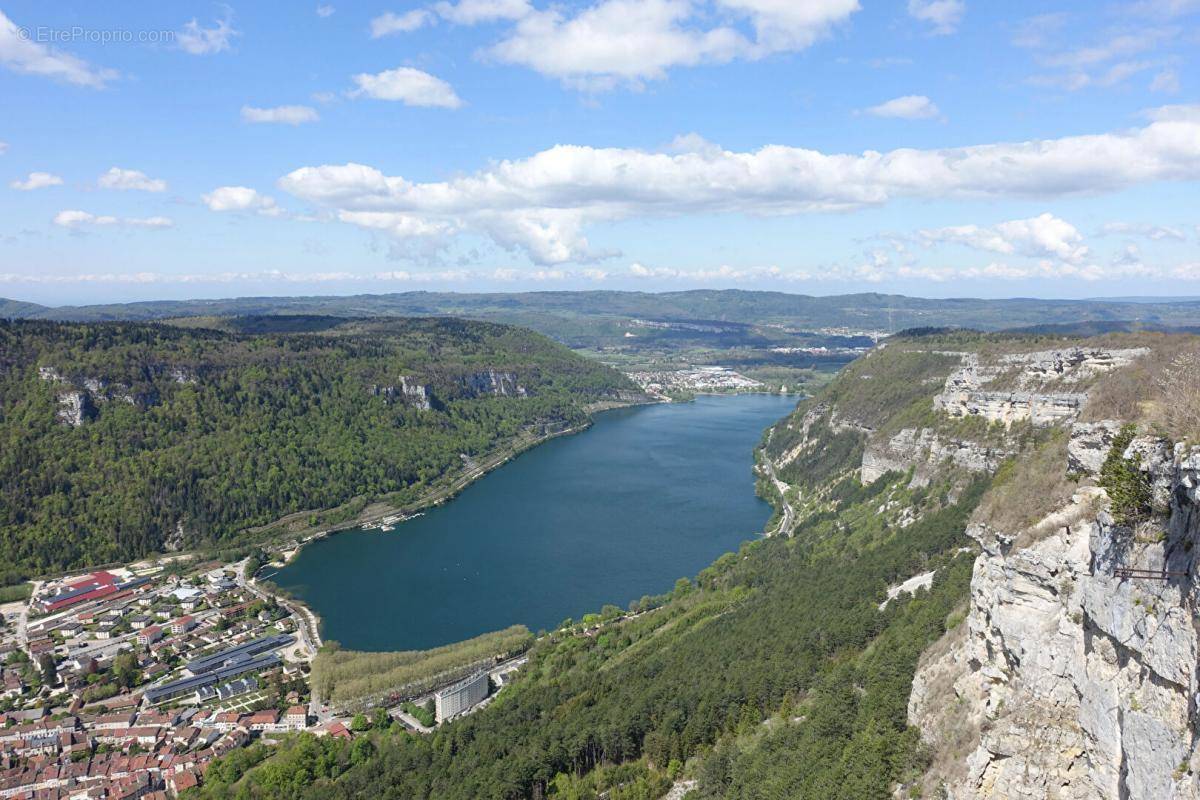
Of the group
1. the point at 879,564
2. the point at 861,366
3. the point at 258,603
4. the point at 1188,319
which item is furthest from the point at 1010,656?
the point at 1188,319

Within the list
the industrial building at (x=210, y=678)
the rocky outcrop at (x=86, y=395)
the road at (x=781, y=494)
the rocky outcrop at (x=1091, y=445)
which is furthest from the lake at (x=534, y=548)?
the rocky outcrop at (x=1091, y=445)

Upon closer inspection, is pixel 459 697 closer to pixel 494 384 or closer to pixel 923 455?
pixel 923 455

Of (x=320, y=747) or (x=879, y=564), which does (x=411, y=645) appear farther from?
(x=879, y=564)

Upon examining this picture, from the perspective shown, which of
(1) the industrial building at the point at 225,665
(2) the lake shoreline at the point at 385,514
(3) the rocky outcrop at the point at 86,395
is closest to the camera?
(1) the industrial building at the point at 225,665

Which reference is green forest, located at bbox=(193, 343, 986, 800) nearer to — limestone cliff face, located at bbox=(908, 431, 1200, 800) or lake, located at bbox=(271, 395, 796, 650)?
limestone cliff face, located at bbox=(908, 431, 1200, 800)

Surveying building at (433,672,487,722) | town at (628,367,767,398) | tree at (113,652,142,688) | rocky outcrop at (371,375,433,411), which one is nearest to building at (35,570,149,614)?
tree at (113,652,142,688)

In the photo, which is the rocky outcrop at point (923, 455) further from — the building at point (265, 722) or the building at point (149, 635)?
the building at point (149, 635)
